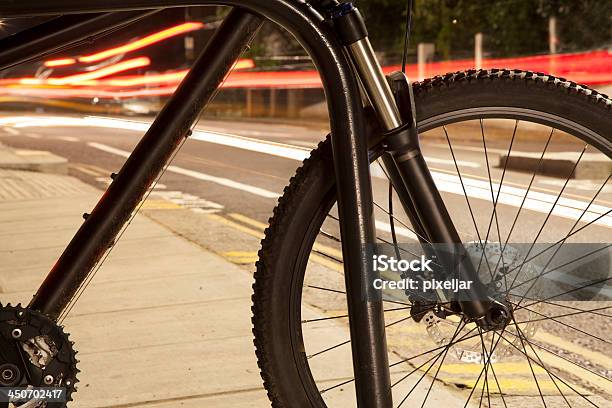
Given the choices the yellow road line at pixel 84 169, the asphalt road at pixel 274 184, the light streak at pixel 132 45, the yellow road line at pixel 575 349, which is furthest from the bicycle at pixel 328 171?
the yellow road line at pixel 84 169

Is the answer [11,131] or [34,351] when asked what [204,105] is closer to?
[34,351]

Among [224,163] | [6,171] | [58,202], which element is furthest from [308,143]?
[58,202]

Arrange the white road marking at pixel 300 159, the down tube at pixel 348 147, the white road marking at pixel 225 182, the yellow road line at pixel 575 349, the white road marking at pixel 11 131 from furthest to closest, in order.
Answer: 1. the white road marking at pixel 11 131
2. the white road marking at pixel 225 182
3. the white road marking at pixel 300 159
4. the yellow road line at pixel 575 349
5. the down tube at pixel 348 147

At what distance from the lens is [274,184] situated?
36.8 feet

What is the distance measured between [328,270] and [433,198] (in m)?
3.48

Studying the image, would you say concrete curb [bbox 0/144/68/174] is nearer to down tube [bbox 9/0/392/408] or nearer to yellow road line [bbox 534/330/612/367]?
yellow road line [bbox 534/330/612/367]

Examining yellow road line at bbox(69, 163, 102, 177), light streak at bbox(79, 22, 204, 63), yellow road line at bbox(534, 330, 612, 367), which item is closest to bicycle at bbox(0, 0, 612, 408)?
light streak at bbox(79, 22, 204, 63)

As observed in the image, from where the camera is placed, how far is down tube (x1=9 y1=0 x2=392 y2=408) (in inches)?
93.7

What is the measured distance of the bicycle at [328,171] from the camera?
7.88 ft

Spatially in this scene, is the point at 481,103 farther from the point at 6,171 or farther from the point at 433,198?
the point at 6,171

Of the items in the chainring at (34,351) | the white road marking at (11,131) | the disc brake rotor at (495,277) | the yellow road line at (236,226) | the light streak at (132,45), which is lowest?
the white road marking at (11,131)

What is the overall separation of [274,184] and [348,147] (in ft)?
29.1

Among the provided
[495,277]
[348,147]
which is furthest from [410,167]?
[495,277]

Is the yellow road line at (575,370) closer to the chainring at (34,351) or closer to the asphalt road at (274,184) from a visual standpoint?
the asphalt road at (274,184)
